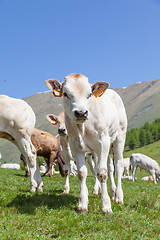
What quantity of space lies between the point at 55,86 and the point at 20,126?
342cm

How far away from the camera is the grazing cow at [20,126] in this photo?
405 inches

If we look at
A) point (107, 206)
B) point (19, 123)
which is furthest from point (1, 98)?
Result: point (107, 206)

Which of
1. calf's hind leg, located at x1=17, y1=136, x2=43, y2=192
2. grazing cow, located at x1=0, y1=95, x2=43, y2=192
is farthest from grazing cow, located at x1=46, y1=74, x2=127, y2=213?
calf's hind leg, located at x1=17, y1=136, x2=43, y2=192

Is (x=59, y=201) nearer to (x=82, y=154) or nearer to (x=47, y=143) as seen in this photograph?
(x=82, y=154)

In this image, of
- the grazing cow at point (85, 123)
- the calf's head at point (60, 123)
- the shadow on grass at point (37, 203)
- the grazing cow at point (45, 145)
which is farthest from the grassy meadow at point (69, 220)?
the grazing cow at point (45, 145)

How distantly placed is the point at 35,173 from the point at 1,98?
3.31 m

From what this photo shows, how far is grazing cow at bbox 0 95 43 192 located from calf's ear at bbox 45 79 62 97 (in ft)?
11.0

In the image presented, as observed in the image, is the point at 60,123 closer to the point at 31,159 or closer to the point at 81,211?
the point at 31,159

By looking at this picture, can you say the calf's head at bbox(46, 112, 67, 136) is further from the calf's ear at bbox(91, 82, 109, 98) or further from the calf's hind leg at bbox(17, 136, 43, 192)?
the calf's ear at bbox(91, 82, 109, 98)

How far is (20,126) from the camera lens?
10375mm

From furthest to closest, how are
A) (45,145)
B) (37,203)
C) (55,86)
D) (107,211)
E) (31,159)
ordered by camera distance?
(45,145) → (31,159) → (37,203) → (55,86) → (107,211)

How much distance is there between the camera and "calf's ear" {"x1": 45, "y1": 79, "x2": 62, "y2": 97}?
7504mm

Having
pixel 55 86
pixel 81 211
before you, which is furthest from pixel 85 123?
pixel 81 211

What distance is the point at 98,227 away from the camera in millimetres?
5797
